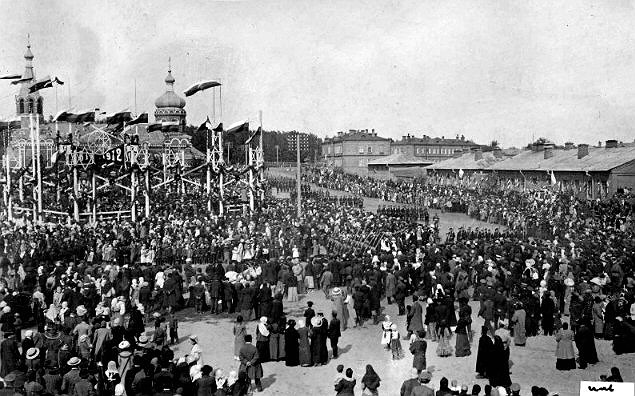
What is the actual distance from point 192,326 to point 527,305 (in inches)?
342

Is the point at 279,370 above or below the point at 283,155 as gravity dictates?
below

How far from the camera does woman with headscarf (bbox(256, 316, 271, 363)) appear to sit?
14195 mm

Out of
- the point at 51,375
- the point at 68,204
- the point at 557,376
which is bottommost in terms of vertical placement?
the point at 557,376

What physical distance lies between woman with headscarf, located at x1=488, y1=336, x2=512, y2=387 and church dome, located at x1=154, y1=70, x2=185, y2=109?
229ft

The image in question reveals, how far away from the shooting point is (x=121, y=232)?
29328 mm

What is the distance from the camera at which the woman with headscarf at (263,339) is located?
14195mm

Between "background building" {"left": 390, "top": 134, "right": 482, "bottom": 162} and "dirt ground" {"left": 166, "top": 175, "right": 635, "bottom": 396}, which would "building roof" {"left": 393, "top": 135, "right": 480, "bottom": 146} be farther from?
"dirt ground" {"left": 166, "top": 175, "right": 635, "bottom": 396}

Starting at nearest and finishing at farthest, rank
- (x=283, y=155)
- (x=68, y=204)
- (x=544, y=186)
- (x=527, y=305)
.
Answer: (x=527, y=305)
(x=68, y=204)
(x=544, y=186)
(x=283, y=155)

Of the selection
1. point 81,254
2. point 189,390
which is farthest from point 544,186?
point 189,390

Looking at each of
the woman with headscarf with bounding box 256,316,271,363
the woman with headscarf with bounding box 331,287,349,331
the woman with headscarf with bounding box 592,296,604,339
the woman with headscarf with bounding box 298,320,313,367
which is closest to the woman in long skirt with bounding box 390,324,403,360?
the woman with headscarf with bounding box 298,320,313,367

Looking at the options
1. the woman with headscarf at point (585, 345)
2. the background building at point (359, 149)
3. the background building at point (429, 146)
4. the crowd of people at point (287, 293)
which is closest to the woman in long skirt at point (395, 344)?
the crowd of people at point (287, 293)

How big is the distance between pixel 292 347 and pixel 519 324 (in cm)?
534

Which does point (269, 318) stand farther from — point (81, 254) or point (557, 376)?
point (81, 254)

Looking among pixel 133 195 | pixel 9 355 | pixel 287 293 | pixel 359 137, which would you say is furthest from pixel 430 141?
pixel 9 355
